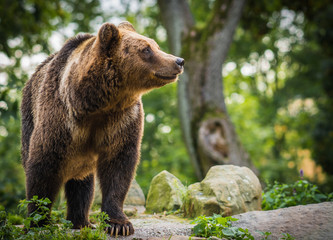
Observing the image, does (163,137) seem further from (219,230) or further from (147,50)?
(219,230)

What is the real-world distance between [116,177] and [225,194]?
4.91 feet

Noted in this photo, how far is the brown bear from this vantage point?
372 cm

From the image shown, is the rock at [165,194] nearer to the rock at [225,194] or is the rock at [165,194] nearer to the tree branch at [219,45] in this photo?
the rock at [225,194]

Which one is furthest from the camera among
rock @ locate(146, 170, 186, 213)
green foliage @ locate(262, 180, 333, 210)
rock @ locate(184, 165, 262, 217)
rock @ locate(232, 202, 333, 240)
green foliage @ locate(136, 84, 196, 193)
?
green foliage @ locate(136, 84, 196, 193)

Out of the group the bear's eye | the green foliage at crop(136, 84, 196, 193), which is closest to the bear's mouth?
the bear's eye

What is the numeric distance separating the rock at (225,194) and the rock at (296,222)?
1.95 ft

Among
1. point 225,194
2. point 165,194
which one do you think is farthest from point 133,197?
point 225,194

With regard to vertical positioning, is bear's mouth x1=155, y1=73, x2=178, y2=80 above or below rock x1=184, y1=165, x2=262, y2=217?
above

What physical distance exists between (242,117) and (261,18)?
605 cm

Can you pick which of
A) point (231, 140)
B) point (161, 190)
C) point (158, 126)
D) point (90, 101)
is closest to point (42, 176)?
point (90, 101)

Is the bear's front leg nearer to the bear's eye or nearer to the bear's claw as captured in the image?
the bear's claw

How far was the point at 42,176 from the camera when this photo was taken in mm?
3754

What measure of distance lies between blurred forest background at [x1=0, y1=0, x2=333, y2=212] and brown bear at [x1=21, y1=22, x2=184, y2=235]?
2.73 metres

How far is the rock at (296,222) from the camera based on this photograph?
3.49m
